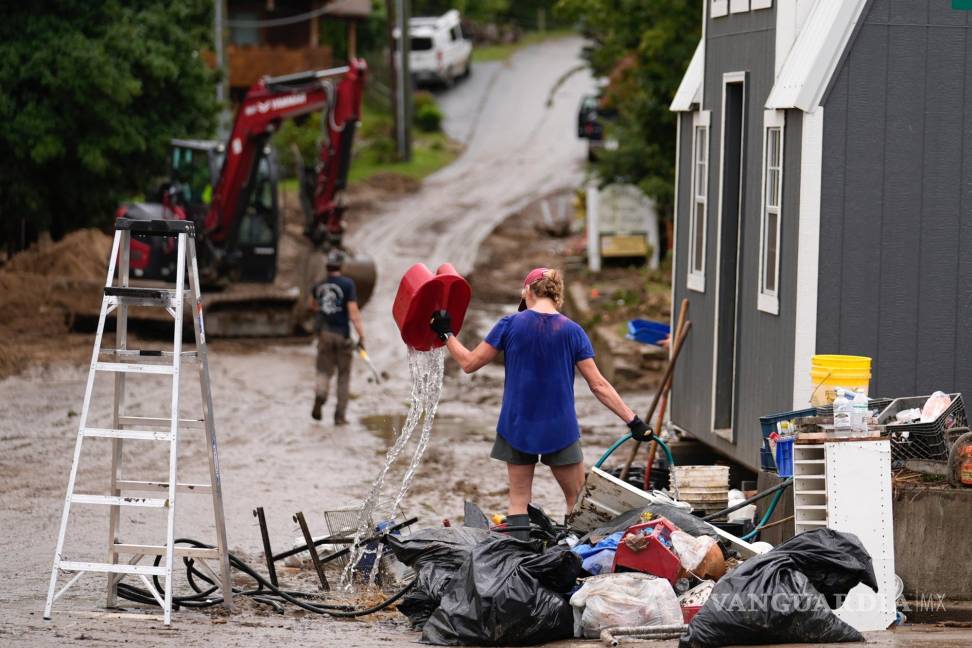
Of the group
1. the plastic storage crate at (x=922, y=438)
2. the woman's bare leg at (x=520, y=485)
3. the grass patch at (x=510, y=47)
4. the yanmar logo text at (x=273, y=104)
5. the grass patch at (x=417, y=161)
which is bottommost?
the woman's bare leg at (x=520, y=485)

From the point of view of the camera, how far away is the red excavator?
70.0ft

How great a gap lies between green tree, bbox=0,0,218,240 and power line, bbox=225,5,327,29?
20.7 meters

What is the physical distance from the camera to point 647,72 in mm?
23000

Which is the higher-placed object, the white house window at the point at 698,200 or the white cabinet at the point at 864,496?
the white house window at the point at 698,200

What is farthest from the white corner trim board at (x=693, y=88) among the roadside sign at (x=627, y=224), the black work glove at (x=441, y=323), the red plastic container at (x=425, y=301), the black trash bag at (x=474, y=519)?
the roadside sign at (x=627, y=224)

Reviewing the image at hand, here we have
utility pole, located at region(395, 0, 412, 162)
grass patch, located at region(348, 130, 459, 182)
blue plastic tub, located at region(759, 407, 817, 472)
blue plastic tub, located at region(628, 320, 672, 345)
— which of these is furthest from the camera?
grass patch, located at region(348, 130, 459, 182)

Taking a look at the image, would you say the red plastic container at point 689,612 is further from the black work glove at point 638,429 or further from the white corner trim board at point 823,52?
the white corner trim board at point 823,52

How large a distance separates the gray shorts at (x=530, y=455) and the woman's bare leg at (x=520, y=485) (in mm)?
33

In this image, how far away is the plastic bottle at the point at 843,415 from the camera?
8.16m

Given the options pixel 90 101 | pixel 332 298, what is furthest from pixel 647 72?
pixel 332 298

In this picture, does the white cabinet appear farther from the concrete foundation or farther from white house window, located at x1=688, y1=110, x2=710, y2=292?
white house window, located at x1=688, y1=110, x2=710, y2=292

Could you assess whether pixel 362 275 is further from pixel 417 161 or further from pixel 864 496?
pixel 417 161

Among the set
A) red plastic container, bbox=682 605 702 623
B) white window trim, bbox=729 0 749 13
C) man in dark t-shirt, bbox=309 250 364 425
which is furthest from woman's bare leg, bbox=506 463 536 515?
man in dark t-shirt, bbox=309 250 364 425

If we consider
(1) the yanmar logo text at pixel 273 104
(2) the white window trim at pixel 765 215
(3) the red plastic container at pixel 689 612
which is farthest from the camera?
(1) the yanmar logo text at pixel 273 104
